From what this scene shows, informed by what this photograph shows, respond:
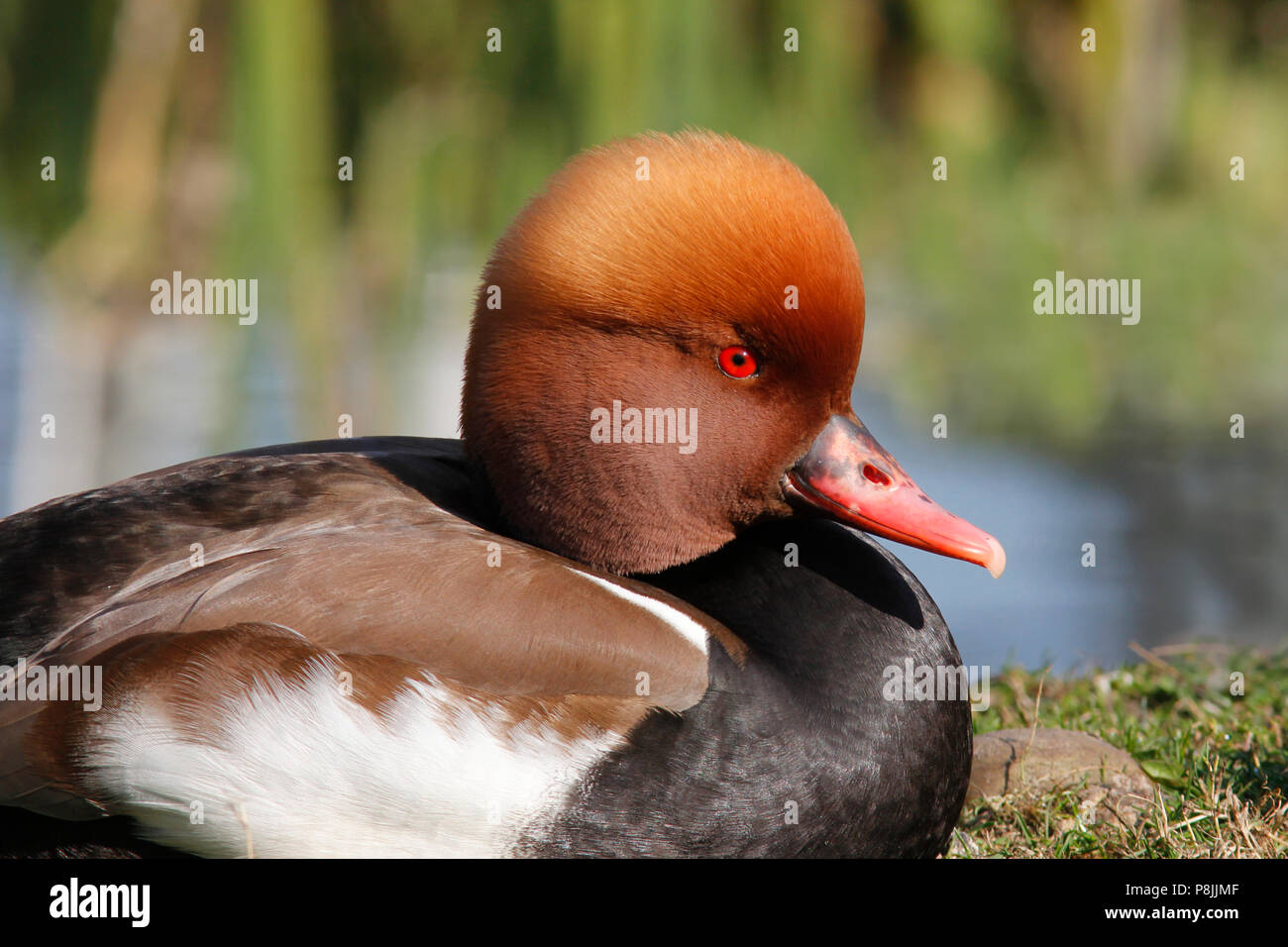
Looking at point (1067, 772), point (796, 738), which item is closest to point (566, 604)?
point (796, 738)

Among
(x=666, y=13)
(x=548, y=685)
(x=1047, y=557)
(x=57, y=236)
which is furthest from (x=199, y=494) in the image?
(x=1047, y=557)

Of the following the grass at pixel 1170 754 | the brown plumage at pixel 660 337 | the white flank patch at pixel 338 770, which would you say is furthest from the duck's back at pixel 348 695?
the grass at pixel 1170 754

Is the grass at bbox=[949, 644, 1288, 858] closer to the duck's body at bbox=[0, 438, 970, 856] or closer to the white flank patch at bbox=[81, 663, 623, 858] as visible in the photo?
the duck's body at bbox=[0, 438, 970, 856]

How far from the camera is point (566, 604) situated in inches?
109

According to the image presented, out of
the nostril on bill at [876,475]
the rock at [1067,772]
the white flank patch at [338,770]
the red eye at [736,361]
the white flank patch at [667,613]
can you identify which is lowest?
the rock at [1067,772]

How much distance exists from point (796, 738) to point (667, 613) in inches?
13.1

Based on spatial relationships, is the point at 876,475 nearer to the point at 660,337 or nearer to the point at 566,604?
the point at 660,337

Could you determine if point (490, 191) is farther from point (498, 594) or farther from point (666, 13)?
point (498, 594)

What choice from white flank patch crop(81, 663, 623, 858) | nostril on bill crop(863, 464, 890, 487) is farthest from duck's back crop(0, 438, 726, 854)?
nostril on bill crop(863, 464, 890, 487)

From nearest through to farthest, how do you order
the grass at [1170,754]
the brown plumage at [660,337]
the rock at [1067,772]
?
the brown plumage at [660,337]
the grass at [1170,754]
the rock at [1067,772]

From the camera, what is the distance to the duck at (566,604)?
270 centimetres

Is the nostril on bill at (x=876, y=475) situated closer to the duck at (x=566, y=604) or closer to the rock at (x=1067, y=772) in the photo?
the duck at (x=566, y=604)

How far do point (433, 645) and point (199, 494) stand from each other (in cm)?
70

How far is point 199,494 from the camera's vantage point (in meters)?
3.09
